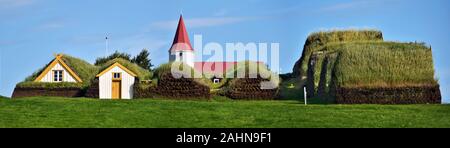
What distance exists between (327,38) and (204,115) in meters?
23.8

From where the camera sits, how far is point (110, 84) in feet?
138

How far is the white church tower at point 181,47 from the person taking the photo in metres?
79.6

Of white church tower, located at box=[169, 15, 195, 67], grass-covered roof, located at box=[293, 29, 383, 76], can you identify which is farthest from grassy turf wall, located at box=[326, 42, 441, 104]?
white church tower, located at box=[169, 15, 195, 67]

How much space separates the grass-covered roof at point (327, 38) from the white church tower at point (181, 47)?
30895mm

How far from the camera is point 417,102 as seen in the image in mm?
32969

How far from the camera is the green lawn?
23.4 m

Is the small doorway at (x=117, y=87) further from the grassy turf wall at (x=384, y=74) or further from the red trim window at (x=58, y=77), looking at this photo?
the grassy turf wall at (x=384, y=74)

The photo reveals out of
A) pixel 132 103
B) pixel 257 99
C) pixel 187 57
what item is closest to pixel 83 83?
pixel 257 99

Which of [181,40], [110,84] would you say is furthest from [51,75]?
[181,40]

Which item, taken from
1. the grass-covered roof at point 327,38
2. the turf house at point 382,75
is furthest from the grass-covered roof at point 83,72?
the turf house at point 382,75

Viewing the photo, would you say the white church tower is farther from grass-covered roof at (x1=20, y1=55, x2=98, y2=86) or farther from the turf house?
the turf house
